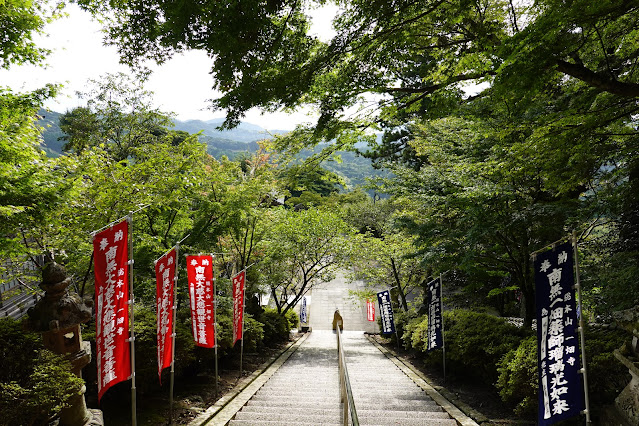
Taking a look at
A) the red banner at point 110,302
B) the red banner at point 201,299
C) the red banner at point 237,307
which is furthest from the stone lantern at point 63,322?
the red banner at point 237,307

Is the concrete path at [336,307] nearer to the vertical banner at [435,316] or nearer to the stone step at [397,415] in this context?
the vertical banner at [435,316]

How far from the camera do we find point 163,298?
5.75m

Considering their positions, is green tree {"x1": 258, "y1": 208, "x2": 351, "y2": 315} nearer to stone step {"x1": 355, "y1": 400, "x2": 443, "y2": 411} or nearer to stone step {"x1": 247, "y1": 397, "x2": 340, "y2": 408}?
stone step {"x1": 247, "y1": 397, "x2": 340, "y2": 408}

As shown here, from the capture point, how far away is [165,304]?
579cm

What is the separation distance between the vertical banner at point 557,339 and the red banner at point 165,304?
517 cm

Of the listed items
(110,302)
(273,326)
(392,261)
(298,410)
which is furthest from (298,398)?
(392,261)

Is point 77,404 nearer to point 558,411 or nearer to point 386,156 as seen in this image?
point 558,411

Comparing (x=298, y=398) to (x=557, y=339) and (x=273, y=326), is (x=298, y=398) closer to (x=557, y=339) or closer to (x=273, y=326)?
(x=557, y=339)

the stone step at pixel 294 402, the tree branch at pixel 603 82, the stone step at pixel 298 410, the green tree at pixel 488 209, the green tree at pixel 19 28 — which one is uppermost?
the green tree at pixel 19 28

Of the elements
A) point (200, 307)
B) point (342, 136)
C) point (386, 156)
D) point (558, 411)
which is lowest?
point (558, 411)

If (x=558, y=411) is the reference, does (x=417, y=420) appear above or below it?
below

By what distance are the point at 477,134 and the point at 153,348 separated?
8.55 m

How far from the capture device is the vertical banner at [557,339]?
4.36m

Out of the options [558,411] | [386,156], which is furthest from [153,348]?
[386,156]
